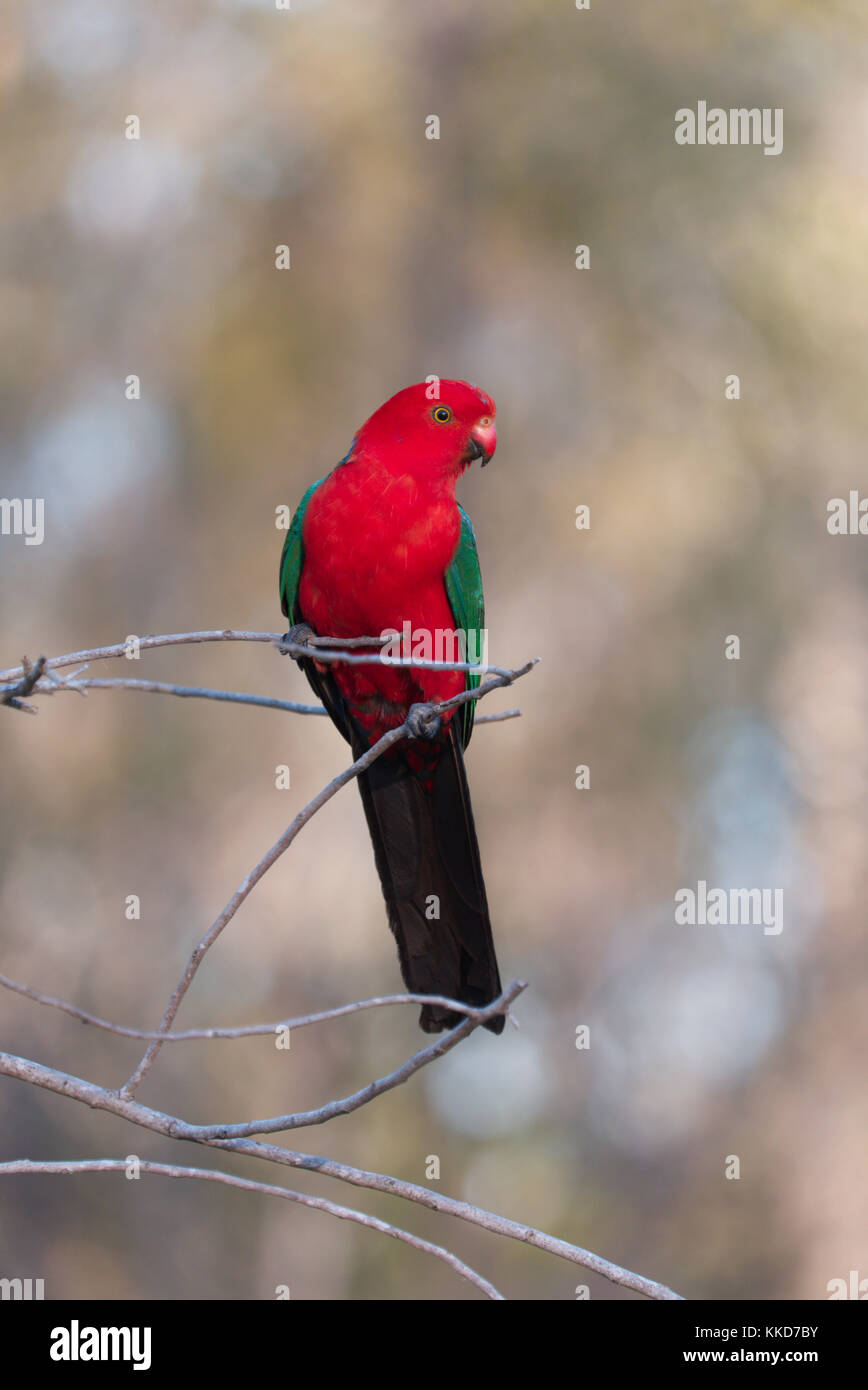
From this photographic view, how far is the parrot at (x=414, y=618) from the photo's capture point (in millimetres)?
3832

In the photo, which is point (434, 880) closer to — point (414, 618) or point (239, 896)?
point (414, 618)

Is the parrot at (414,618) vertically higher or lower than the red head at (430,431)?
lower

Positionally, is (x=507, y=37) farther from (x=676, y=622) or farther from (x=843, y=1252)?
(x=843, y=1252)

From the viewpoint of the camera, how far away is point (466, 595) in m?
4.16

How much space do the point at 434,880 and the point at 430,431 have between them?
1422 mm

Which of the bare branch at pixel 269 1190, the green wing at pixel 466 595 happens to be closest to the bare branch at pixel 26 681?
the bare branch at pixel 269 1190

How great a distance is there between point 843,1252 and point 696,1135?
4.58 ft

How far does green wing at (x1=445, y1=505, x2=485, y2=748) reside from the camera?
411 centimetres

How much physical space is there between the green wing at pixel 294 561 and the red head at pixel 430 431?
0.28m

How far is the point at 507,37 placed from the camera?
995 centimetres

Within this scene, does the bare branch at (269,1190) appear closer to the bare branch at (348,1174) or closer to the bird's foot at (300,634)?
the bare branch at (348,1174)

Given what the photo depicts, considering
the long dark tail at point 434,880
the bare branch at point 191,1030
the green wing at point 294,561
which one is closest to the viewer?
the bare branch at point 191,1030

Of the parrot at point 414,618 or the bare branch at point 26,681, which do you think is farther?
the parrot at point 414,618

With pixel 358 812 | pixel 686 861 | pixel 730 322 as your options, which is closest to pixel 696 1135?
pixel 686 861
